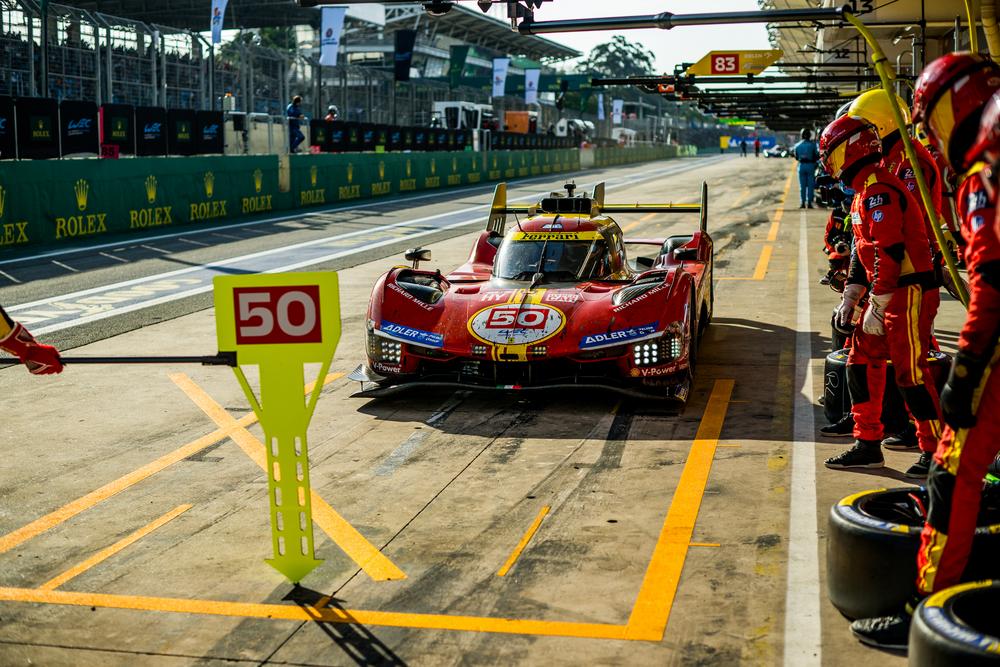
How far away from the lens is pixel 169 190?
24.0 metres

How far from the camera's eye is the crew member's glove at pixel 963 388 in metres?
4.02

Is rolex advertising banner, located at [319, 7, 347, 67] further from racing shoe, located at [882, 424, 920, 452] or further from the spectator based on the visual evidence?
racing shoe, located at [882, 424, 920, 452]

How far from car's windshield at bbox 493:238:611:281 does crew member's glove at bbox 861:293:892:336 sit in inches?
130

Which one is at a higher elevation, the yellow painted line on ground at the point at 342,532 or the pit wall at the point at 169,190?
the pit wall at the point at 169,190

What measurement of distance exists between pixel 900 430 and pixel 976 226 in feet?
12.2

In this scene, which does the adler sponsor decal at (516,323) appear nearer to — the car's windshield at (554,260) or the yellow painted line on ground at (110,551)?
the car's windshield at (554,260)

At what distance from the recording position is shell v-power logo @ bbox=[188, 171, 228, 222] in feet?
81.5

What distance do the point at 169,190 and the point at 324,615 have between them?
20.7 meters

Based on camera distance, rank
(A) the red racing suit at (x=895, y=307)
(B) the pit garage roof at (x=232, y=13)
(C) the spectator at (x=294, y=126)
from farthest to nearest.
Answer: (B) the pit garage roof at (x=232, y=13) → (C) the spectator at (x=294, y=126) → (A) the red racing suit at (x=895, y=307)

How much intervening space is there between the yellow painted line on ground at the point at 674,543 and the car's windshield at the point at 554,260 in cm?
215

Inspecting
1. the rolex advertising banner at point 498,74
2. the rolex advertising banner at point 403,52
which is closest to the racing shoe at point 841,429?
the rolex advertising banner at point 403,52

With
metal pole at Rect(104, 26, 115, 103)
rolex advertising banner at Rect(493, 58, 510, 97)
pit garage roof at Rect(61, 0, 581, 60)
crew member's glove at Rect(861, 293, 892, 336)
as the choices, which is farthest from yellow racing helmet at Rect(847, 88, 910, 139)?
rolex advertising banner at Rect(493, 58, 510, 97)

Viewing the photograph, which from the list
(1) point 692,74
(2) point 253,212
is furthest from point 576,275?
(2) point 253,212

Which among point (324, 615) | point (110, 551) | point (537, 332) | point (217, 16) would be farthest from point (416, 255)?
point (217, 16)
